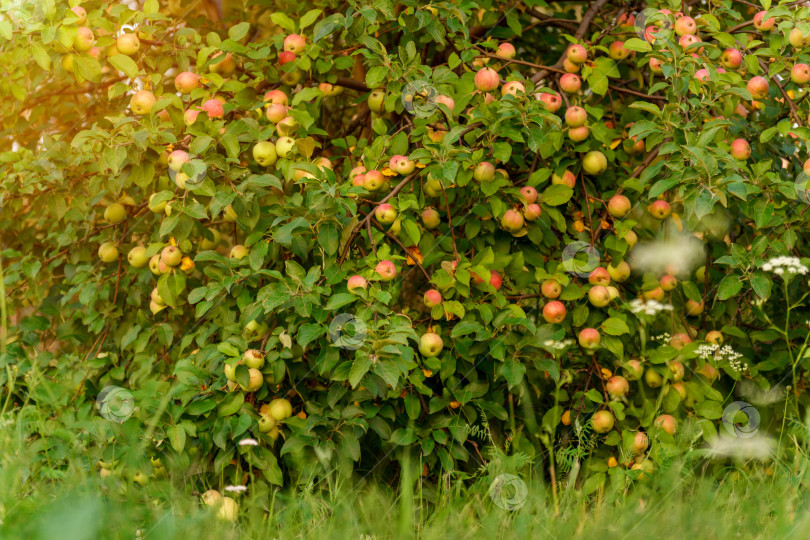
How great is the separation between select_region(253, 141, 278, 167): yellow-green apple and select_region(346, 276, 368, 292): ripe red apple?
418 mm

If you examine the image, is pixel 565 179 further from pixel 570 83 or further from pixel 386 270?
pixel 386 270

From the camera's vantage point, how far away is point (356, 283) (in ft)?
5.73

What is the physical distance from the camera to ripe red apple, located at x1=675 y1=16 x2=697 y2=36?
2.02 m

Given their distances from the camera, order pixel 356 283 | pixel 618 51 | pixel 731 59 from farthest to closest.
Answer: pixel 618 51
pixel 731 59
pixel 356 283

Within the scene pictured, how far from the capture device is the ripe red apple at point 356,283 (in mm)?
1741

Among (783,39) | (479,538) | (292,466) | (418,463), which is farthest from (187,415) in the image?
(783,39)

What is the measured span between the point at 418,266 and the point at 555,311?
14.8 inches

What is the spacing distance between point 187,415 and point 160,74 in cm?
89

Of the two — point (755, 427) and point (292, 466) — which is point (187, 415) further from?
point (755, 427)

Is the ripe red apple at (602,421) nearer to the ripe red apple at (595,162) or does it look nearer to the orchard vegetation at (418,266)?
the orchard vegetation at (418,266)

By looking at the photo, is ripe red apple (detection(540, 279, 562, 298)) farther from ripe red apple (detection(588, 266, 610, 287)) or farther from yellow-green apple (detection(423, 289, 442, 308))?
yellow-green apple (detection(423, 289, 442, 308))

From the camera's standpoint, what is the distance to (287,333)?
71.6 inches

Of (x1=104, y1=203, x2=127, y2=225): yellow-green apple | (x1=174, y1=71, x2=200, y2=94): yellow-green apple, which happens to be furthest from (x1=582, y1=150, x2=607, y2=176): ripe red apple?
(x1=104, y1=203, x2=127, y2=225): yellow-green apple

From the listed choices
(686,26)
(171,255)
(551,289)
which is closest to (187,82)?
(171,255)
